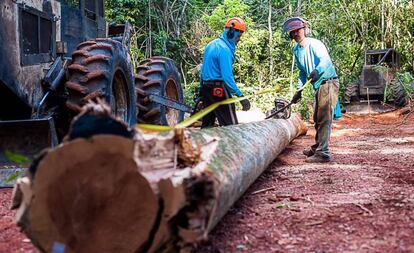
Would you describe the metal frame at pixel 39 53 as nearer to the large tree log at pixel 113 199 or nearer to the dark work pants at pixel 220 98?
the dark work pants at pixel 220 98

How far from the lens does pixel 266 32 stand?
18281 mm

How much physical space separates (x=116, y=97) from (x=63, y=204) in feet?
15.4

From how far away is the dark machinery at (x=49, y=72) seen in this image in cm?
547

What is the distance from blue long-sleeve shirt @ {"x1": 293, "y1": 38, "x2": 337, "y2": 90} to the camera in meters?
6.92

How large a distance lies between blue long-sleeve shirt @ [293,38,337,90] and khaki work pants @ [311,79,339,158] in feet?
0.34

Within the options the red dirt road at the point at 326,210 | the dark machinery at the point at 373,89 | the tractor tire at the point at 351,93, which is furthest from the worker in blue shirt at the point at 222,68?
the tractor tire at the point at 351,93

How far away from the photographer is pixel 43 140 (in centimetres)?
549

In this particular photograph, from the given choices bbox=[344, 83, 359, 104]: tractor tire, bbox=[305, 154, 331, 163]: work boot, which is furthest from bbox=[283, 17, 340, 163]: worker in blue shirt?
bbox=[344, 83, 359, 104]: tractor tire

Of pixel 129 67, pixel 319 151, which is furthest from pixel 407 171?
pixel 129 67

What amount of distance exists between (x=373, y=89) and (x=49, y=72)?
45.2 ft

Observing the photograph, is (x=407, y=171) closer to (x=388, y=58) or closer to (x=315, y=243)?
(x=315, y=243)

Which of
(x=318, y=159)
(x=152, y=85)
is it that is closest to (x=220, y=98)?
(x=152, y=85)

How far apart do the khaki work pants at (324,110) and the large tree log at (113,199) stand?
474 centimetres

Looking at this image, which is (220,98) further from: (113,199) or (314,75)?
(113,199)
